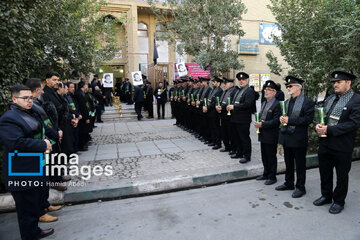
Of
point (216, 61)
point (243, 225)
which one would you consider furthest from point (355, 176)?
point (216, 61)

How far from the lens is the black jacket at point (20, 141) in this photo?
9.53 ft

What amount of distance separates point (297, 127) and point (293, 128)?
7 cm

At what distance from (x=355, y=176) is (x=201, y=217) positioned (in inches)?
141

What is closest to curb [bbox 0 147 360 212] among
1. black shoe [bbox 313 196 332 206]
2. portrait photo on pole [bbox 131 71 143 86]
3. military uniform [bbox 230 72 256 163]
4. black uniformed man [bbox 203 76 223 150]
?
military uniform [bbox 230 72 256 163]

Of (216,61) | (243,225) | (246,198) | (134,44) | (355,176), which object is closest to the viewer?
(243,225)

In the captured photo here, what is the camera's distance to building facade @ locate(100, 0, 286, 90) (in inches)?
797

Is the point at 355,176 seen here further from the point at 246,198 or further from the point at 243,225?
the point at 243,225

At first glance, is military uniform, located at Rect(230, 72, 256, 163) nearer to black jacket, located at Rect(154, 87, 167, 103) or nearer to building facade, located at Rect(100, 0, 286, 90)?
black jacket, located at Rect(154, 87, 167, 103)

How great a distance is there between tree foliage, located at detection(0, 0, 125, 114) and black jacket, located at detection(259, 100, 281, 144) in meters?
4.67

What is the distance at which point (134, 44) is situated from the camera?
20.9 metres

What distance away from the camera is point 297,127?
4293 millimetres

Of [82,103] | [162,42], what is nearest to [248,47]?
[162,42]

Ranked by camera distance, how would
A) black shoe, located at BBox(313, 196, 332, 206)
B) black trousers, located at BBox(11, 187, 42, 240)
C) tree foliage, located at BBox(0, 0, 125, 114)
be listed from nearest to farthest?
black trousers, located at BBox(11, 187, 42, 240), black shoe, located at BBox(313, 196, 332, 206), tree foliage, located at BBox(0, 0, 125, 114)

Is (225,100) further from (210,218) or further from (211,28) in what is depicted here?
(211,28)
